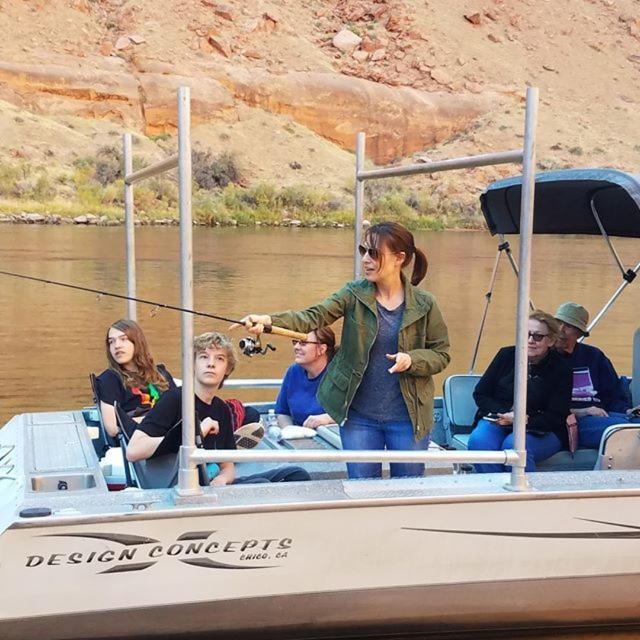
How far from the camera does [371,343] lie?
406cm

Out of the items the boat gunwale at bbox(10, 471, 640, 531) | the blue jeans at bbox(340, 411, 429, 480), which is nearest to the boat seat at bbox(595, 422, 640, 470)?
the boat gunwale at bbox(10, 471, 640, 531)

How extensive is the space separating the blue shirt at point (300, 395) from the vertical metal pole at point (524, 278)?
1.68m

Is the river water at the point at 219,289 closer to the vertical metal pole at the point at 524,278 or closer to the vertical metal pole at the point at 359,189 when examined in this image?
the vertical metal pole at the point at 524,278

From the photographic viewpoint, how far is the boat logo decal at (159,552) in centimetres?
348

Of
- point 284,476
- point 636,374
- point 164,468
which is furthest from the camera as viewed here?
point 636,374

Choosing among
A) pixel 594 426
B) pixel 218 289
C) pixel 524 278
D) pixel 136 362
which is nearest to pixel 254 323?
pixel 524 278

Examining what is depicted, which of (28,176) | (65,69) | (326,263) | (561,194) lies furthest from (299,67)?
(561,194)

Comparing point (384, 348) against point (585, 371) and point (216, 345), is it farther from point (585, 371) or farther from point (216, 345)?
point (585, 371)

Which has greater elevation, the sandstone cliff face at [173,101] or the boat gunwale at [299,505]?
the sandstone cliff face at [173,101]

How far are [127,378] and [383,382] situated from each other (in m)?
1.39

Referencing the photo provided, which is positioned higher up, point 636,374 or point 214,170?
point 214,170

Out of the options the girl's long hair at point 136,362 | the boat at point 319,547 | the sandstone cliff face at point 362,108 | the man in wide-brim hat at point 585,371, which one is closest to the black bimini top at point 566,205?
the man in wide-brim hat at point 585,371

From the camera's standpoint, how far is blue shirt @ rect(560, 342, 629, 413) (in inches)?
208

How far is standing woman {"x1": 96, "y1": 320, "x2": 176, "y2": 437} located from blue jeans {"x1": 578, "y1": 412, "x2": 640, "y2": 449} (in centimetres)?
195
